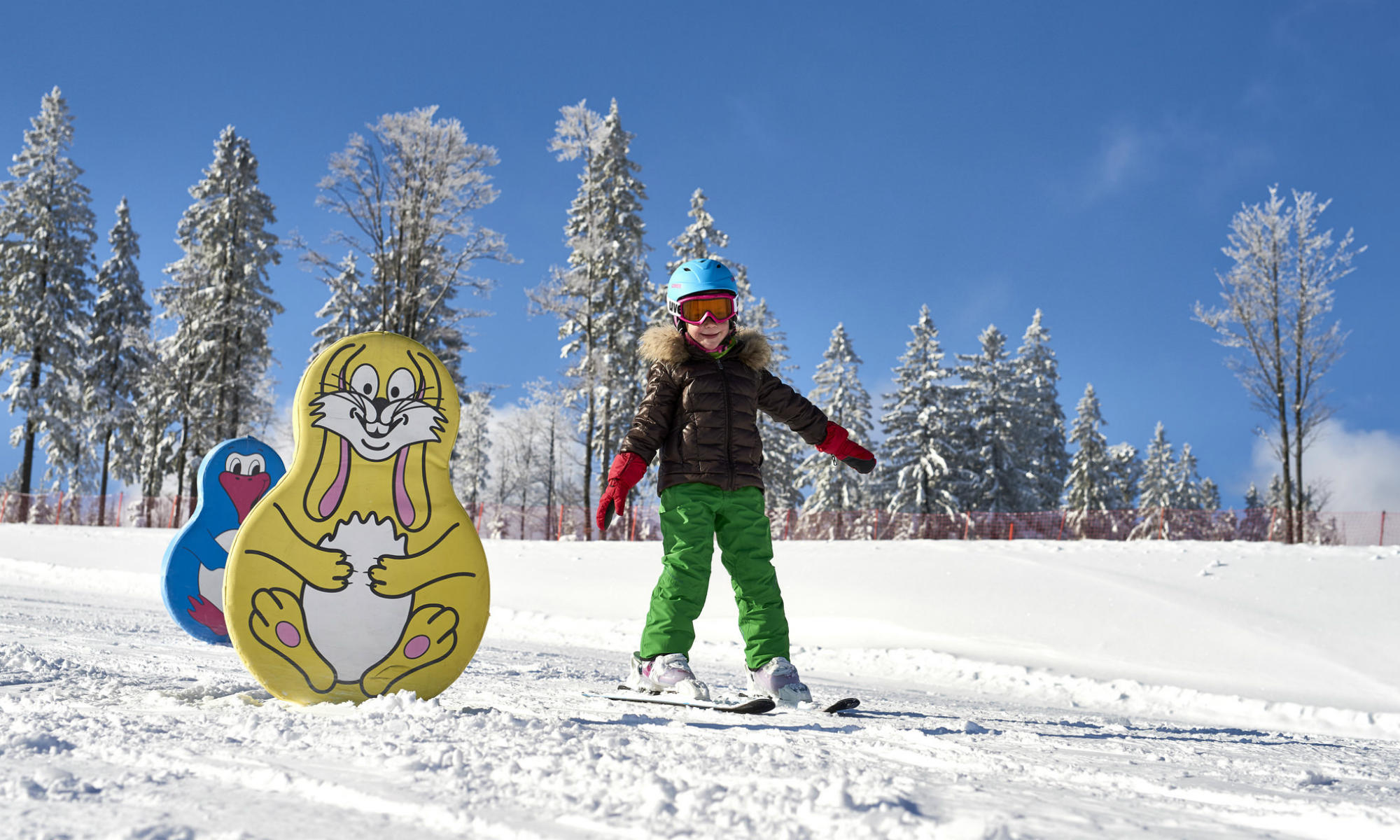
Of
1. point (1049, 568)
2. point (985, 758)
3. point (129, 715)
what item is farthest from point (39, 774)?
point (1049, 568)

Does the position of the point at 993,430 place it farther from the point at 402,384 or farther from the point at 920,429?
the point at 402,384

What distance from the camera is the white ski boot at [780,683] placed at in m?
3.28

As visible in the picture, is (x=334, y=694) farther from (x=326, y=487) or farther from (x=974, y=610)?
(x=974, y=610)

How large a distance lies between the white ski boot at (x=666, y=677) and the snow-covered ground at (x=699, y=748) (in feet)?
0.79

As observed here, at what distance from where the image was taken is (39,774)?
162 centimetres

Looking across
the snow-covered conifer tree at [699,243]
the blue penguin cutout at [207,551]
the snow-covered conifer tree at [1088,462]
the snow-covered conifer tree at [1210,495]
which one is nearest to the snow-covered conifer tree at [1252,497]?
the snow-covered conifer tree at [1210,495]

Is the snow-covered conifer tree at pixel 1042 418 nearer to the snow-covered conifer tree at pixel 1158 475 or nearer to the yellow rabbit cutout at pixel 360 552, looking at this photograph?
the snow-covered conifer tree at pixel 1158 475

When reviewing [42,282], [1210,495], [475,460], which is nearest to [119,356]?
[42,282]

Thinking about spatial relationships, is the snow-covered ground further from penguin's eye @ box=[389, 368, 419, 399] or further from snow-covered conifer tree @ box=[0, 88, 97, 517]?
snow-covered conifer tree @ box=[0, 88, 97, 517]

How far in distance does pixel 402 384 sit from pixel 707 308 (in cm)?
139

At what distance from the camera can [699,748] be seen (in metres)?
2.04

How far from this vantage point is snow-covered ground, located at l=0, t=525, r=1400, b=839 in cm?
145

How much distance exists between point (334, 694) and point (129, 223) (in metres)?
38.7

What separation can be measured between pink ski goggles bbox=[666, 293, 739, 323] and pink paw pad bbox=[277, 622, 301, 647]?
6.68ft
